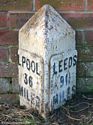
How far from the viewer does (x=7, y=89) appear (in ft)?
10.7

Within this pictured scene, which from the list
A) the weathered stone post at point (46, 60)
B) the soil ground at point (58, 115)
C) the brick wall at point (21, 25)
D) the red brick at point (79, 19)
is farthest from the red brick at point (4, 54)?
the red brick at point (79, 19)

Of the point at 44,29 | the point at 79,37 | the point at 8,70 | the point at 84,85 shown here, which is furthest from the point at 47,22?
the point at 84,85

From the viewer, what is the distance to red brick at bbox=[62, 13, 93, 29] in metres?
3.14

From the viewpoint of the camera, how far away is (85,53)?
322 centimetres

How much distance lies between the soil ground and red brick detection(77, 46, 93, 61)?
31cm

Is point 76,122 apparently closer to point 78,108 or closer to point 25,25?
point 78,108

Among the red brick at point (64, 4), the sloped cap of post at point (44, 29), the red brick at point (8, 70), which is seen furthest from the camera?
the red brick at point (8, 70)

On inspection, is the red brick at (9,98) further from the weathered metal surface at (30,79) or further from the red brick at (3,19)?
the red brick at (3,19)

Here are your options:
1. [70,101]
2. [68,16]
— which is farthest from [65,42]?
[70,101]

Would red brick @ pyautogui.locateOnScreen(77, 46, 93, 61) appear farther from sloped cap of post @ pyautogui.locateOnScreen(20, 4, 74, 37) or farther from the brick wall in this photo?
sloped cap of post @ pyautogui.locateOnScreen(20, 4, 74, 37)

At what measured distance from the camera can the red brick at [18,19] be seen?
3.13m

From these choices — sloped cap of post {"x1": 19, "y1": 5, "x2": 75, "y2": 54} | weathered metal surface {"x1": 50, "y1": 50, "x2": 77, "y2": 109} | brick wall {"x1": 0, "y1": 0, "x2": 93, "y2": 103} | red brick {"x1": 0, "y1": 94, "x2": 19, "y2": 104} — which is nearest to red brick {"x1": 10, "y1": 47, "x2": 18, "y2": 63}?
brick wall {"x1": 0, "y1": 0, "x2": 93, "y2": 103}

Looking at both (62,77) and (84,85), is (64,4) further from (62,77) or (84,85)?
(84,85)

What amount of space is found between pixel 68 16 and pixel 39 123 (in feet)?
2.64
